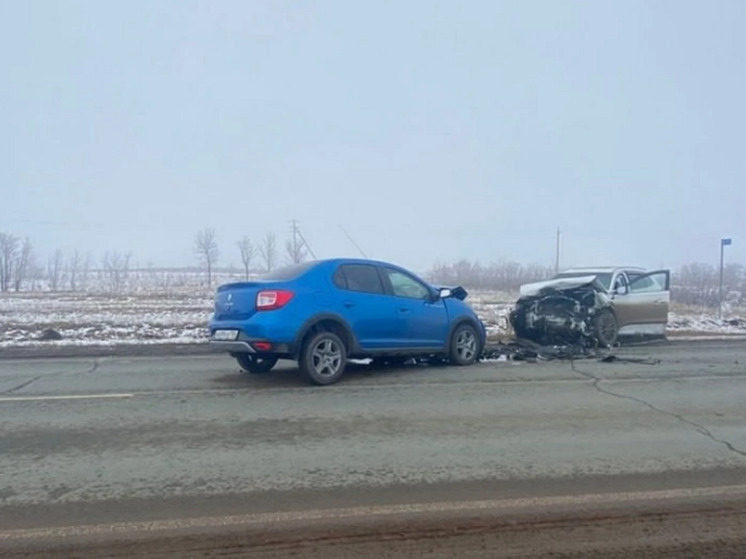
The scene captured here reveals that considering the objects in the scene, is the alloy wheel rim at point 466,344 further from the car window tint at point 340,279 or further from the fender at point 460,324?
the car window tint at point 340,279

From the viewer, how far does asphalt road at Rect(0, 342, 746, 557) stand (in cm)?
381

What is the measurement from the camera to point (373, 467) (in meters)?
5.08

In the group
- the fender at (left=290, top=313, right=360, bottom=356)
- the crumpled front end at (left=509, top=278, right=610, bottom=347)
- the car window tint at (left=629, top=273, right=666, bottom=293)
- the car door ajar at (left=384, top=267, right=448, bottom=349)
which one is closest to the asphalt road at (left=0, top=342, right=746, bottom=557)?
the fender at (left=290, top=313, right=360, bottom=356)

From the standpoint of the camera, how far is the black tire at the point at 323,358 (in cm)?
851

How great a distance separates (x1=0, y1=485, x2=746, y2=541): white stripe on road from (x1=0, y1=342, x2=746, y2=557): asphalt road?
0.02 m

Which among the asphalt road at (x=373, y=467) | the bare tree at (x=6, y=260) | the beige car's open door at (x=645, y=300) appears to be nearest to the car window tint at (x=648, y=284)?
the beige car's open door at (x=645, y=300)

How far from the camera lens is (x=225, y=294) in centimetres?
884

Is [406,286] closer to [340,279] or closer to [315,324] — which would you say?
[340,279]

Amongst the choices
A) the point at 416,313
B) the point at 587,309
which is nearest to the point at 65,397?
the point at 416,313

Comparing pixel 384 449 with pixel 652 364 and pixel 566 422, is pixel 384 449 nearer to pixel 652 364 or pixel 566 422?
pixel 566 422

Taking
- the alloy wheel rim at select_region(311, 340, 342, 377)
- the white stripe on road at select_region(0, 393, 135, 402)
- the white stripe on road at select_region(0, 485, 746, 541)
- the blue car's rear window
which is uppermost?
the blue car's rear window

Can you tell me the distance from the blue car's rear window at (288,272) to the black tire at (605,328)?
23.0ft

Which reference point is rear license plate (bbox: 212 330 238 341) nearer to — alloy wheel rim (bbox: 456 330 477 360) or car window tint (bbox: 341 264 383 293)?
car window tint (bbox: 341 264 383 293)

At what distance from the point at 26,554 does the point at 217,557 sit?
106 cm
